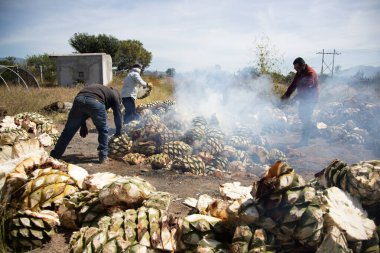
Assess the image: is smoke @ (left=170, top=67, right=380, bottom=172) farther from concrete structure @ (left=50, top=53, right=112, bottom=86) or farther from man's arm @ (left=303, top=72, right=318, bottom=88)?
concrete structure @ (left=50, top=53, right=112, bottom=86)

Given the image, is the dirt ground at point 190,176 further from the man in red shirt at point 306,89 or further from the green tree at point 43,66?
the green tree at point 43,66

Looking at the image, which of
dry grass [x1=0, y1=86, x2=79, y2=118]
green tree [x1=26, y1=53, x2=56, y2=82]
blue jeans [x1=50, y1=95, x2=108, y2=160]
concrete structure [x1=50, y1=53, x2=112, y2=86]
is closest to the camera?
blue jeans [x1=50, y1=95, x2=108, y2=160]

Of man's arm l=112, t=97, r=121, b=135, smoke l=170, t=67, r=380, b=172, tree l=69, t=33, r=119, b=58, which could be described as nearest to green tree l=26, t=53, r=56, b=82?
tree l=69, t=33, r=119, b=58

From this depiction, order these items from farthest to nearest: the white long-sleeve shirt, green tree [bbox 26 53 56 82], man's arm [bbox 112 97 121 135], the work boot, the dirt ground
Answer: green tree [bbox 26 53 56 82] < the white long-sleeve shirt < man's arm [bbox 112 97 121 135] < the work boot < the dirt ground

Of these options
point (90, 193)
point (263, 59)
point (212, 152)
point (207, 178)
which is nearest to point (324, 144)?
point (212, 152)

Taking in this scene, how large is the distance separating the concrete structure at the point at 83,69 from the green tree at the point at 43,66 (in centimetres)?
460

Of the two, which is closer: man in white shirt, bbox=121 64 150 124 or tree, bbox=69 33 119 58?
man in white shirt, bbox=121 64 150 124

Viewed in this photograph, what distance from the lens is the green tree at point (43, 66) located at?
26.7 meters

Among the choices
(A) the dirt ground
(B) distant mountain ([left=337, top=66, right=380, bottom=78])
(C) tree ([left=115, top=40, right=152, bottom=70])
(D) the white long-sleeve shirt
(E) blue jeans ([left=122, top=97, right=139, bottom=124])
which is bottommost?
(A) the dirt ground

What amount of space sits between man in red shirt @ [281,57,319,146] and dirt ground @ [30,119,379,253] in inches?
24.5

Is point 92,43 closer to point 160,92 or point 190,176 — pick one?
point 160,92

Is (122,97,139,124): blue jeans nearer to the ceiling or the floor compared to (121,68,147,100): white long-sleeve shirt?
nearer to the floor

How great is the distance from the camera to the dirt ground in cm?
358

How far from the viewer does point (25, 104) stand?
10.8 meters
